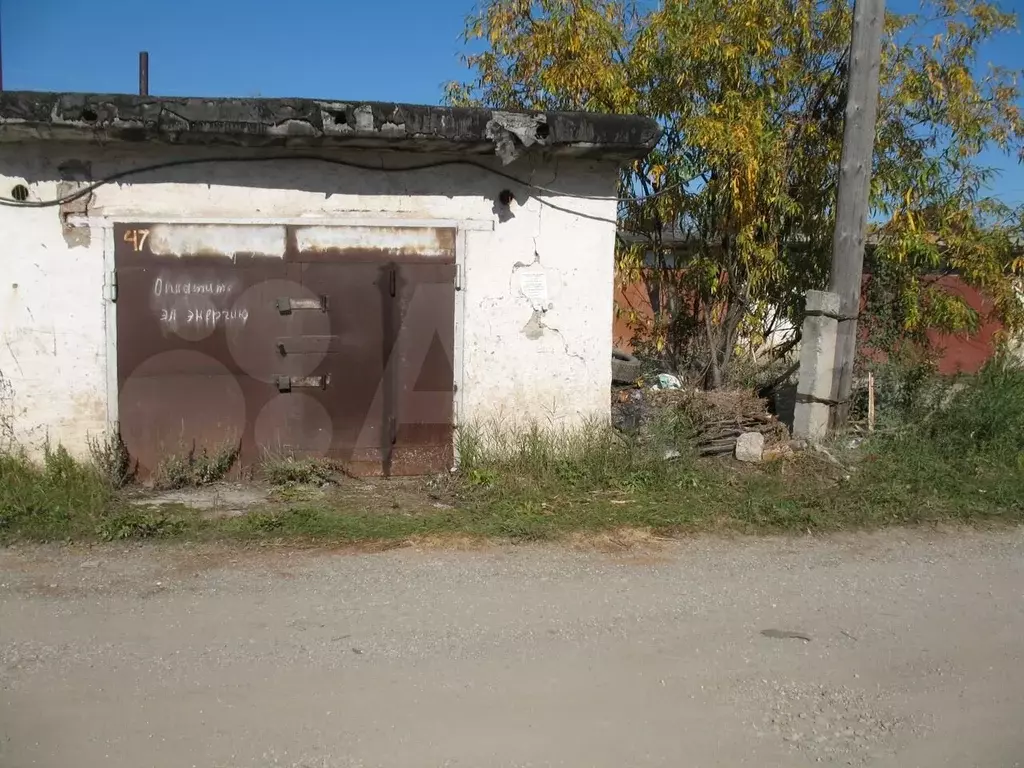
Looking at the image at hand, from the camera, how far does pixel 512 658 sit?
3.98 meters

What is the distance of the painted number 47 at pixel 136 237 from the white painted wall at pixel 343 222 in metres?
0.11

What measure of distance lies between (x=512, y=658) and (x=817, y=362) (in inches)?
191

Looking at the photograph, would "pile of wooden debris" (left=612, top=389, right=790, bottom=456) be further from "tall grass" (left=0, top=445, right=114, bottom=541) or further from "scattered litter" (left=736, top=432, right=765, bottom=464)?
"tall grass" (left=0, top=445, right=114, bottom=541)

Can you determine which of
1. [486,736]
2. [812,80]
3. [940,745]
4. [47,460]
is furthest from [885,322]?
[47,460]

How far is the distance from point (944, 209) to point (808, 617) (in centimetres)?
548

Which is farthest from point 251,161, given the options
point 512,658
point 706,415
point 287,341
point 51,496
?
point 512,658

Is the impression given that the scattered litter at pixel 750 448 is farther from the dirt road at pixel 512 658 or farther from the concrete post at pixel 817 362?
the dirt road at pixel 512 658

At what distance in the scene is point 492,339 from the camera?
7.18m

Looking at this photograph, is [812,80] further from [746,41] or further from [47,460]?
[47,460]

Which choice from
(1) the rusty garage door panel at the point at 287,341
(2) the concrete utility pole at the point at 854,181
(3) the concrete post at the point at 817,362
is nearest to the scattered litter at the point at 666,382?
(3) the concrete post at the point at 817,362

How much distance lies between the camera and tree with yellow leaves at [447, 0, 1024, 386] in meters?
8.25

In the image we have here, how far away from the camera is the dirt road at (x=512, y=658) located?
3297mm

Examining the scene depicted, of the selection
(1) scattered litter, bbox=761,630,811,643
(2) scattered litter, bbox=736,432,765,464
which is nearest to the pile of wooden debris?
(2) scattered litter, bbox=736,432,765,464

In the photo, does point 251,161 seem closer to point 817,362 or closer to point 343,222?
point 343,222
